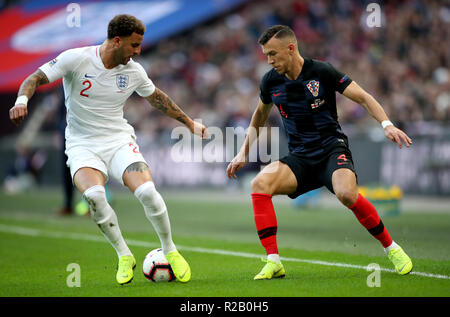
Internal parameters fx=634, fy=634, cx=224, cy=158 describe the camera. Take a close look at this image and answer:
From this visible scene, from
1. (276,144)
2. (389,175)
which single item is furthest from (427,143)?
(276,144)

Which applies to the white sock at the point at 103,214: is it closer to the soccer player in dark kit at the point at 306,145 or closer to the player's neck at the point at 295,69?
the soccer player in dark kit at the point at 306,145

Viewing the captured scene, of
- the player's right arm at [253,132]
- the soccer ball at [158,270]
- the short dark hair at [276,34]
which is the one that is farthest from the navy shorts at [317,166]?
the soccer ball at [158,270]

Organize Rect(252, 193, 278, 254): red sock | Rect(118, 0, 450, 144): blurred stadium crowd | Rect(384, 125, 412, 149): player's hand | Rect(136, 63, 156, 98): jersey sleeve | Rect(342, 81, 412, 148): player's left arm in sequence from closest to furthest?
Rect(384, 125, 412, 149): player's hand
Rect(342, 81, 412, 148): player's left arm
Rect(252, 193, 278, 254): red sock
Rect(136, 63, 156, 98): jersey sleeve
Rect(118, 0, 450, 144): blurred stadium crowd

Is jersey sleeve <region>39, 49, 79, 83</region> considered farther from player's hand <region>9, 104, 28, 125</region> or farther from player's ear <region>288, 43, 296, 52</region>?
player's ear <region>288, 43, 296, 52</region>

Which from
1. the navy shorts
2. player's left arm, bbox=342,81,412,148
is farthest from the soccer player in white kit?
player's left arm, bbox=342,81,412,148

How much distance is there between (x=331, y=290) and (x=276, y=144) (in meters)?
13.4

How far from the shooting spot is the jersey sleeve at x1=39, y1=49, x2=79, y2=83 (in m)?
5.76

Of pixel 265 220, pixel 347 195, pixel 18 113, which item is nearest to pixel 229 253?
pixel 265 220

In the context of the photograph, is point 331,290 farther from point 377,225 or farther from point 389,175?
point 389,175

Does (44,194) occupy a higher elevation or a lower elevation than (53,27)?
lower

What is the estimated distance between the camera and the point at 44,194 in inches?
808

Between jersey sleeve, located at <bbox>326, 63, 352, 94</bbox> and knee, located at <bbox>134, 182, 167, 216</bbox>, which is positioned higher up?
jersey sleeve, located at <bbox>326, 63, 352, 94</bbox>

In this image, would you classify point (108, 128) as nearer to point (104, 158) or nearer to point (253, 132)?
point (104, 158)

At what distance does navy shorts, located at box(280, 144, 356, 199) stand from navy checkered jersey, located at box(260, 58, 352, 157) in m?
0.07
